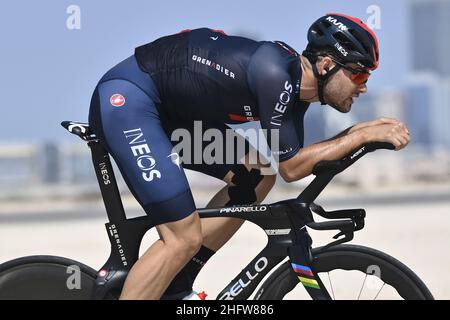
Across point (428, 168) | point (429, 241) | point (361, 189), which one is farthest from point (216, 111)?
point (428, 168)

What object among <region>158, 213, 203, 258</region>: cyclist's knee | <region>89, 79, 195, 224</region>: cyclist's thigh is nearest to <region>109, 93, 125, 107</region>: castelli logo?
<region>89, 79, 195, 224</region>: cyclist's thigh

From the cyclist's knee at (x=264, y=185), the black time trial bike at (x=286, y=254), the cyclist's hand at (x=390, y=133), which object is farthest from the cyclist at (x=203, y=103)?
the cyclist's knee at (x=264, y=185)

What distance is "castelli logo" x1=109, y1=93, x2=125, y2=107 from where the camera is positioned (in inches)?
145

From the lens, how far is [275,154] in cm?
362

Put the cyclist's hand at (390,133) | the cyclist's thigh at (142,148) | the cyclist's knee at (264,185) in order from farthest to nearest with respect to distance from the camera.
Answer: the cyclist's knee at (264,185)
the cyclist's thigh at (142,148)
the cyclist's hand at (390,133)

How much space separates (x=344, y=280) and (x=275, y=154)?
103 cm

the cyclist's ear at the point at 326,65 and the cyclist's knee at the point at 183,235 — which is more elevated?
the cyclist's ear at the point at 326,65

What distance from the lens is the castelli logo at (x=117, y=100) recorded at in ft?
12.0

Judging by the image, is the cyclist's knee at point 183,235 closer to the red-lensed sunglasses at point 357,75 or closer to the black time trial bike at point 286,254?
the black time trial bike at point 286,254

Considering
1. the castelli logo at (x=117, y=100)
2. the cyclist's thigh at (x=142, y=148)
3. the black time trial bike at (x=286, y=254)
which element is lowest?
the black time trial bike at (x=286, y=254)

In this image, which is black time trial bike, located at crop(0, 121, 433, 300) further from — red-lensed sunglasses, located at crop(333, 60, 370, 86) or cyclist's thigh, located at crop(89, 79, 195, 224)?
red-lensed sunglasses, located at crop(333, 60, 370, 86)

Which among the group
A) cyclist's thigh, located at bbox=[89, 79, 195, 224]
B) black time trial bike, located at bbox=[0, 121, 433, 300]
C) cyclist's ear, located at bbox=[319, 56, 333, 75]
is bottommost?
black time trial bike, located at bbox=[0, 121, 433, 300]
